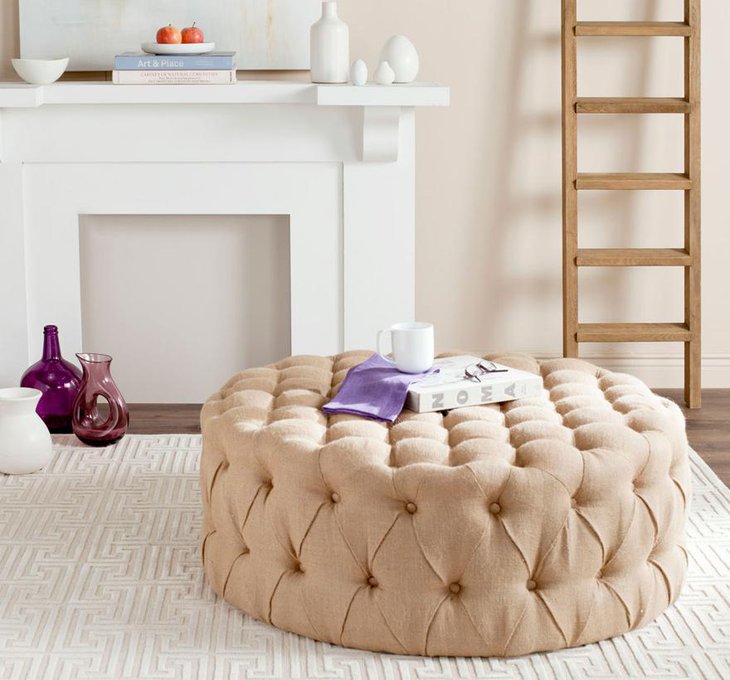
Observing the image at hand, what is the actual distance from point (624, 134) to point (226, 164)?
4.44 ft

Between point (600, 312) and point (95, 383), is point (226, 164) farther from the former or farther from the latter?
point (600, 312)

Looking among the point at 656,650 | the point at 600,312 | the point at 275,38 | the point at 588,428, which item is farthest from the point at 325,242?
the point at 656,650

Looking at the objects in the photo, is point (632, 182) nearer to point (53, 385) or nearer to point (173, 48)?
point (173, 48)

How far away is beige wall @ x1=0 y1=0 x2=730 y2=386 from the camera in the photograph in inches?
165

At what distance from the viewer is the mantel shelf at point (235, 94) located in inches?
150

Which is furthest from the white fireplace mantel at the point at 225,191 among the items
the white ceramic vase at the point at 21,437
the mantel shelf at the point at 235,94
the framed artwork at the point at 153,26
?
the white ceramic vase at the point at 21,437

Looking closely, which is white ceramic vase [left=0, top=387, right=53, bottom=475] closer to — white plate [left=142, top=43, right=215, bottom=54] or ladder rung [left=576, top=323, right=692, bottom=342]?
white plate [left=142, top=43, right=215, bottom=54]

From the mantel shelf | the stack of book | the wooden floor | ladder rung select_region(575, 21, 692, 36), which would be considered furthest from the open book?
ladder rung select_region(575, 21, 692, 36)

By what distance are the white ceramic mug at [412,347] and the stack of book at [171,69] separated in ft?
4.74

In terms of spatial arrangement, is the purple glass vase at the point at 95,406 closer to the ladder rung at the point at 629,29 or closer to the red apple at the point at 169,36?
the red apple at the point at 169,36

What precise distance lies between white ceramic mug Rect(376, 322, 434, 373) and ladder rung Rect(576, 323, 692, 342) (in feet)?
4.96

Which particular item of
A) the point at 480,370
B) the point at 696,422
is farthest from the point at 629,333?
the point at 480,370

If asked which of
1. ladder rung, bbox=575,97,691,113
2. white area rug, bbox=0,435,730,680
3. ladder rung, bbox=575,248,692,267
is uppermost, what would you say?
ladder rung, bbox=575,97,691,113

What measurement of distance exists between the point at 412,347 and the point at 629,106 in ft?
5.61
